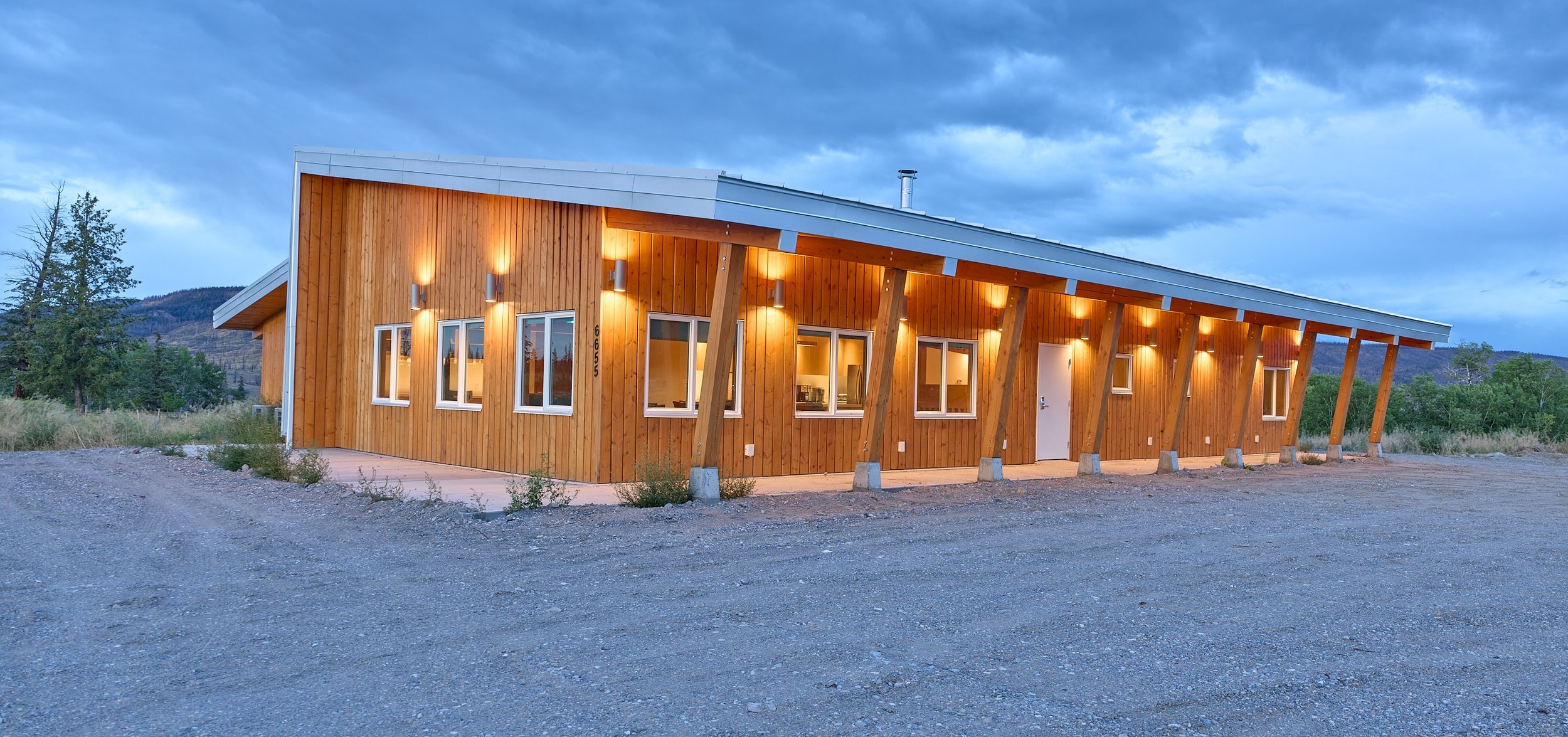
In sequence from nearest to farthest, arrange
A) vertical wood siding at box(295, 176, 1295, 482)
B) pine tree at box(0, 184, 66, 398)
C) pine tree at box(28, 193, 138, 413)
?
vertical wood siding at box(295, 176, 1295, 482)
pine tree at box(28, 193, 138, 413)
pine tree at box(0, 184, 66, 398)

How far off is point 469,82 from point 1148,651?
76.6 ft

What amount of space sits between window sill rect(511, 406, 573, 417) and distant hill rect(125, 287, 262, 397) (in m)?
37.9

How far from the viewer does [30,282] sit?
76.4 feet

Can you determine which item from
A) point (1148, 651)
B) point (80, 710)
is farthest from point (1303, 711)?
point (80, 710)

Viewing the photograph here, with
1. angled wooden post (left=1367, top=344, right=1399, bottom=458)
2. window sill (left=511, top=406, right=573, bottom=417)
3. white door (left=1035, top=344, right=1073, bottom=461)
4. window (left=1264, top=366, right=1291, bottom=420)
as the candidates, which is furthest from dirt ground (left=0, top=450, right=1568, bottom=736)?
window (left=1264, top=366, right=1291, bottom=420)

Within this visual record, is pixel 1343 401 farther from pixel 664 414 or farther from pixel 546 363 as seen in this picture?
pixel 546 363

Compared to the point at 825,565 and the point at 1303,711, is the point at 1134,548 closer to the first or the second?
the point at 825,565

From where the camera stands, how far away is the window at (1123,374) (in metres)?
15.2

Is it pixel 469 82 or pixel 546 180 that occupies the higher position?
pixel 469 82

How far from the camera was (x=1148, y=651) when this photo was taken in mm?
4062

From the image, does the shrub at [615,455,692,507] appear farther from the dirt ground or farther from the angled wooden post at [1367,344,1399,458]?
the angled wooden post at [1367,344,1399,458]

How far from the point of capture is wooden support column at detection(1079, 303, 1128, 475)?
12031mm

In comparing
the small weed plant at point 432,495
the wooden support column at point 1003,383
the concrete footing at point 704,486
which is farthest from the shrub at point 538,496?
the wooden support column at point 1003,383

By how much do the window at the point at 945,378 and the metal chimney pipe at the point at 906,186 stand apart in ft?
6.99
